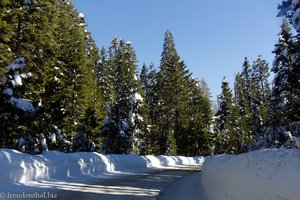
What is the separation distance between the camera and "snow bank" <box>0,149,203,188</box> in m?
14.0

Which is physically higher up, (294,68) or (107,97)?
(107,97)

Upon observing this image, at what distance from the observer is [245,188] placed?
23.3ft

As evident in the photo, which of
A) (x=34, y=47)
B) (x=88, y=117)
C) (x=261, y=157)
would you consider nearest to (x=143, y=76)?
(x=88, y=117)

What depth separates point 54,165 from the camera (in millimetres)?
17469

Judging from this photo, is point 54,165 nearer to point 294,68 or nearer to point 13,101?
point 13,101

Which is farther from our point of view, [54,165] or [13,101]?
[13,101]

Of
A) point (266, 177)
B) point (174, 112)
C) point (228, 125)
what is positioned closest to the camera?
point (266, 177)

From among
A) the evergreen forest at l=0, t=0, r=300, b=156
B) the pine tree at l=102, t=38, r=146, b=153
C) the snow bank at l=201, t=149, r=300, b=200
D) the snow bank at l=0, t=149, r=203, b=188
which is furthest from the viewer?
the pine tree at l=102, t=38, r=146, b=153

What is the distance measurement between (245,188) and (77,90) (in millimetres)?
31072

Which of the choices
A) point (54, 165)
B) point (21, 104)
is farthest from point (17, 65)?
point (54, 165)

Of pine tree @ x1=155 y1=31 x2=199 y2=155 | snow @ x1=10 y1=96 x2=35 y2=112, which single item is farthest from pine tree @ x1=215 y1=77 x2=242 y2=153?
snow @ x1=10 y1=96 x2=35 y2=112

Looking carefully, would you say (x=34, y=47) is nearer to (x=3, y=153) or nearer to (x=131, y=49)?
(x=3, y=153)

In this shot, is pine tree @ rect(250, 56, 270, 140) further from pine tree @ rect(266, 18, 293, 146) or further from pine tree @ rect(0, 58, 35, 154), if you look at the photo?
pine tree @ rect(0, 58, 35, 154)

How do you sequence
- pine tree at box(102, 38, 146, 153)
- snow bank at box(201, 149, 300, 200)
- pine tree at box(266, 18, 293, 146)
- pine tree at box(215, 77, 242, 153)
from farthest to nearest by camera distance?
pine tree at box(215, 77, 242, 153), pine tree at box(102, 38, 146, 153), pine tree at box(266, 18, 293, 146), snow bank at box(201, 149, 300, 200)
